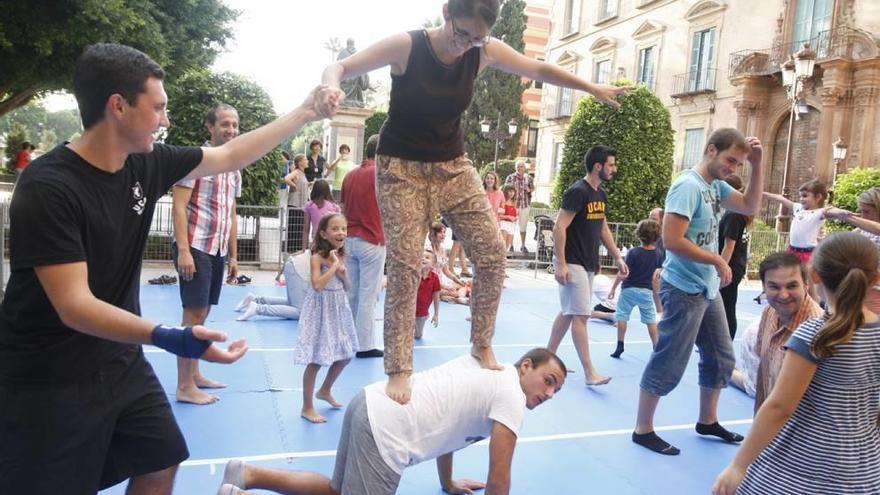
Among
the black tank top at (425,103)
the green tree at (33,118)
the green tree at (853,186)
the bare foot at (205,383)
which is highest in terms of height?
the green tree at (33,118)

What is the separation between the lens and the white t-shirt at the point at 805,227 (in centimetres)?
810

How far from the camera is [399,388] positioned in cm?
293

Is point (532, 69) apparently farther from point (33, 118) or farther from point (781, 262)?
point (33, 118)

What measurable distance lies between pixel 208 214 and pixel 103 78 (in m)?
2.84

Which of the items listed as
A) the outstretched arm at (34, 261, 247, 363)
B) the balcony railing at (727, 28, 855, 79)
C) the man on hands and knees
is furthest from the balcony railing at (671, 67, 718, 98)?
the outstretched arm at (34, 261, 247, 363)

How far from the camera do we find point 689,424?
5070 millimetres

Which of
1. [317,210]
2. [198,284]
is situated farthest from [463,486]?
[317,210]

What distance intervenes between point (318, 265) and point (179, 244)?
981 mm

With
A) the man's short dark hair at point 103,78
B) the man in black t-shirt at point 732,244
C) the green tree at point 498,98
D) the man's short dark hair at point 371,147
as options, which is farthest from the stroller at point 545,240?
the green tree at point 498,98

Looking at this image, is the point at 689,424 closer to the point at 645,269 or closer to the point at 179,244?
the point at 645,269

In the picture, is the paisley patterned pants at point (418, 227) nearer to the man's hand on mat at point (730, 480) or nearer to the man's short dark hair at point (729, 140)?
the man's hand on mat at point (730, 480)

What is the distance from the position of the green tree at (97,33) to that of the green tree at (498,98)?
23.1m

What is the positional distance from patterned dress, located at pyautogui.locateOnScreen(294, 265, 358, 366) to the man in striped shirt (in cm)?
77

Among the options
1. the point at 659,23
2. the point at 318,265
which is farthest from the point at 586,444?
the point at 659,23
